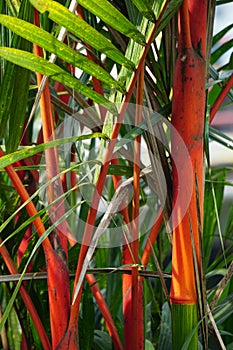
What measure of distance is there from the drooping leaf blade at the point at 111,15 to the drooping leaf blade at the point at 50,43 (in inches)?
1.3

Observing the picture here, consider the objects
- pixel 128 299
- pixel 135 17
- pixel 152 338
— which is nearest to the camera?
pixel 135 17

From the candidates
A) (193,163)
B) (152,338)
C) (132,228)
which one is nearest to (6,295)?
(152,338)

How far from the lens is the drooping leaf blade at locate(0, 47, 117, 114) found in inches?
14.6

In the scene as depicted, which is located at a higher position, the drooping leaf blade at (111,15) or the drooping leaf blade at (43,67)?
the drooping leaf blade at (111,15)

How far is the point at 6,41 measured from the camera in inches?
19.9

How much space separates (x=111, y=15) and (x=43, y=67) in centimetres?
6

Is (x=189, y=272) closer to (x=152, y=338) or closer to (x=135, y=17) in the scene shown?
(x=135, y=17)

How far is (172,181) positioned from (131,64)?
11cm

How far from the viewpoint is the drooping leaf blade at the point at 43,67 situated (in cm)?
37

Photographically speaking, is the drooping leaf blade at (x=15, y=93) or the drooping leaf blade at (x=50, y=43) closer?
the drooping leaf blade at (x=50, y=43)

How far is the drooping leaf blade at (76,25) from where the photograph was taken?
35 centimetres

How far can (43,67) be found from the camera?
0.39 m

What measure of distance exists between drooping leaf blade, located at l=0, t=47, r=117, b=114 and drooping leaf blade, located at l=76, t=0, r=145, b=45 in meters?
0.04

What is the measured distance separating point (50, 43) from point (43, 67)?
2cm
